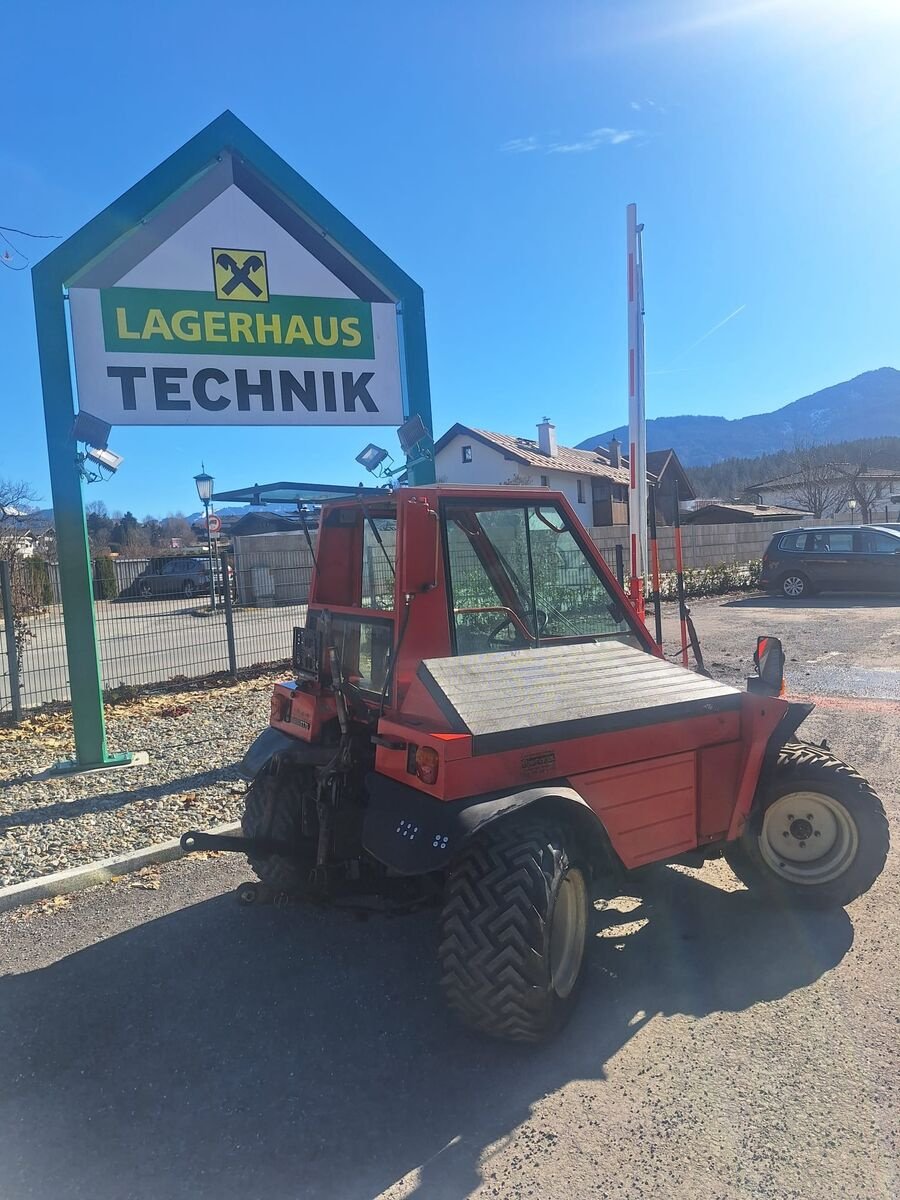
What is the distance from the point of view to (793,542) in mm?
18266

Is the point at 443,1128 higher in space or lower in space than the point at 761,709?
lower

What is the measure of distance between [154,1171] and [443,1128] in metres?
0.86

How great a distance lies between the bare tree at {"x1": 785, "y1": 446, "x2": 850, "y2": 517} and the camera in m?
48.5

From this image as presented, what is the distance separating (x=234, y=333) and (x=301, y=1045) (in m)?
5.59

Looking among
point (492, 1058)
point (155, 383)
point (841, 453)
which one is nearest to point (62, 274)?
point (155, 383)

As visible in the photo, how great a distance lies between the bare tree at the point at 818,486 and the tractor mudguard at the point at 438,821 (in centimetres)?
4892

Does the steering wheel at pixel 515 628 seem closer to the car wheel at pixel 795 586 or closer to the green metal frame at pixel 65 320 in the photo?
the green metal frame at pixel 65 320

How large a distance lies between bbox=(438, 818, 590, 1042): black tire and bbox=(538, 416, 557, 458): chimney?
3888 centimetres

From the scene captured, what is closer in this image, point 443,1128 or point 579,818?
point 443,1128

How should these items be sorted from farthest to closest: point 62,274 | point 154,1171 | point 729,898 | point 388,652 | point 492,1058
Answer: point 62,274 → point 729,898 → point 388,652 → point 492,1058 → point 154,1171

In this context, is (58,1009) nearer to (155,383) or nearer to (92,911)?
(92,911)

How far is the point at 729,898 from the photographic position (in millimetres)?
3971

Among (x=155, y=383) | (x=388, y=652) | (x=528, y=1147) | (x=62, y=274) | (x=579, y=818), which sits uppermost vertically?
(x=62, y=274)

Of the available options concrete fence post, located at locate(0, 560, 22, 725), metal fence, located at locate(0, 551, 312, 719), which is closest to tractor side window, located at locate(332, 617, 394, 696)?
metal fence, located at locate(0, 551, 312, 719)
